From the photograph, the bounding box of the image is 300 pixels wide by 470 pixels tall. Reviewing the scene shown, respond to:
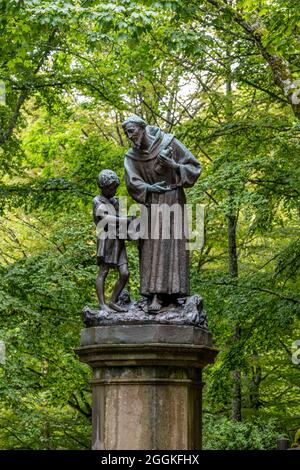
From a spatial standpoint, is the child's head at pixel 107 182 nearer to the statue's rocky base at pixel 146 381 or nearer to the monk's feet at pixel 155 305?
the monk's feet at pixel 155 305

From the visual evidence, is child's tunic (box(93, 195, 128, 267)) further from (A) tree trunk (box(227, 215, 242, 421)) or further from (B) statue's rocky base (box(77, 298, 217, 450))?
(A) tree trunk (box(227, 215, 242, 421))

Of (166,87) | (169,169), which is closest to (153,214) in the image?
(169,169)

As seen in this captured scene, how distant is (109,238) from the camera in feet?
32.6

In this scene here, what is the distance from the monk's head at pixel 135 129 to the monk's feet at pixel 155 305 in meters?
1.51

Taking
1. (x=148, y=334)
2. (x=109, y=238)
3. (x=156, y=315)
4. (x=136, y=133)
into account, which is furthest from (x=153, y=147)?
(x=148, y=334)

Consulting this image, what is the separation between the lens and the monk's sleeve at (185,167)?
995 cm

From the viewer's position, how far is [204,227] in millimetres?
18875

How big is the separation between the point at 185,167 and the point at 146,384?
2.16 m

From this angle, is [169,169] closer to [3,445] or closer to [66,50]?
[66,50]

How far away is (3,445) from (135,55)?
8.95 m

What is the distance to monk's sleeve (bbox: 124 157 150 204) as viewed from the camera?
9.94 metres

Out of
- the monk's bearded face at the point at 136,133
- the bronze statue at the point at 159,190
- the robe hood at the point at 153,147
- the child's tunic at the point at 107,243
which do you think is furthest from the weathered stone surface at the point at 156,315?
the monk's bearded face at the point at 136,133

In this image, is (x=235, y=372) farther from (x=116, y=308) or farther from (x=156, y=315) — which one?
(x=156, y=315)

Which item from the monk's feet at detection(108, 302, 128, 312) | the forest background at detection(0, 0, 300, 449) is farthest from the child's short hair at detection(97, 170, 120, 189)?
the forest background at detection(0, 0, 300, 449)
